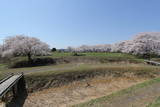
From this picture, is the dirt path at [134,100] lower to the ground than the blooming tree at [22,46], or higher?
lower

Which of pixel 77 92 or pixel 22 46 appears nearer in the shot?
pixel 77 92

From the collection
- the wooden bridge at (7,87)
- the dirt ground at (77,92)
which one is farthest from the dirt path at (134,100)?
the wooden bridge at (7,87)

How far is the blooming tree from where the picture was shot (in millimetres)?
26703

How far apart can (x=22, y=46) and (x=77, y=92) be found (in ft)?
60.7

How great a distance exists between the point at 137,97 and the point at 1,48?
30.2 meters

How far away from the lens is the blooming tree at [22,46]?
87.6ft

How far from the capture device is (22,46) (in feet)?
87.2

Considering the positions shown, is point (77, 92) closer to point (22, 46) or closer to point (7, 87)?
point (7, 87)

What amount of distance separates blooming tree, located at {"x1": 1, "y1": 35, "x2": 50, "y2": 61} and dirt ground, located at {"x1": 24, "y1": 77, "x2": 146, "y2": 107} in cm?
1590

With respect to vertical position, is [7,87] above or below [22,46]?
below

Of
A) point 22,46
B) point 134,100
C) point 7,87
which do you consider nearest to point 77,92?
point 7,87

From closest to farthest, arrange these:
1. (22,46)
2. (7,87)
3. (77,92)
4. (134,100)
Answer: (134,100)
(7,87)
(77,92)
(22,46)

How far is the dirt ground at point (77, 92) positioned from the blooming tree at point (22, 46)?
15.9 meters

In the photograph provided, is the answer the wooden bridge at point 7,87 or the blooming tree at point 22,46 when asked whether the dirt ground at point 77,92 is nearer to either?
the wooden bridge at point 7,87
